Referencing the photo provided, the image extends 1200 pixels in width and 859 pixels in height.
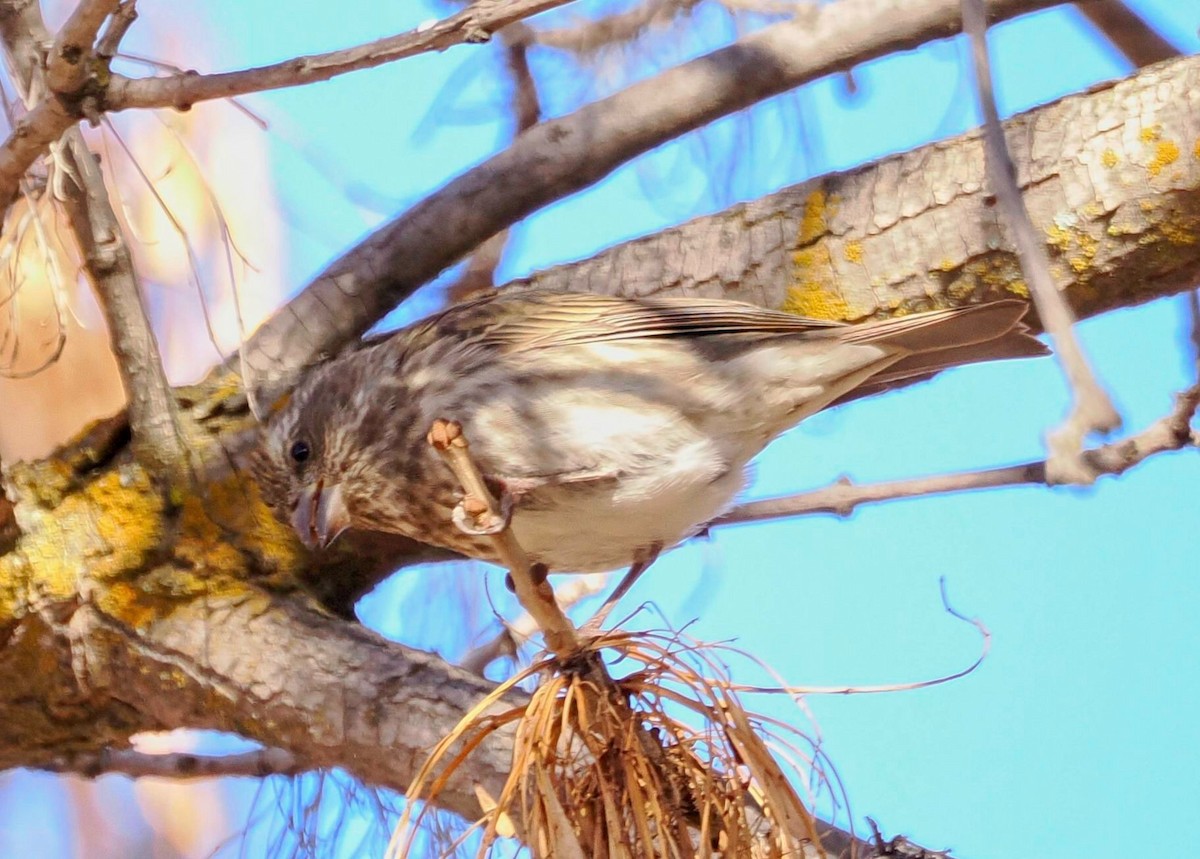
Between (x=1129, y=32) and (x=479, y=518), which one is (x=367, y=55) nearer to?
A: (x=479, y=518)

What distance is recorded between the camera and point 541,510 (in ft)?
7.50

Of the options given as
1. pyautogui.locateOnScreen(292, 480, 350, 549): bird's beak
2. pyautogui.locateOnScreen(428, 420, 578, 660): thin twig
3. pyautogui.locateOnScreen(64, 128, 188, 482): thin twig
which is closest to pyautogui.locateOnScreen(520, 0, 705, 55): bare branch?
pyautogui.locateOnScreen(64, 128, 188, 482): thin twig

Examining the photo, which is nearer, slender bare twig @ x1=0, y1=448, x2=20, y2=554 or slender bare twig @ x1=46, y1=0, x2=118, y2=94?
slender bare twig @ x1=46, y1=0, x2=118, y2=94

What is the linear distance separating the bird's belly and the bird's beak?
1.24 ft

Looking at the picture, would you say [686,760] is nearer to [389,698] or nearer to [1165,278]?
[389,698]

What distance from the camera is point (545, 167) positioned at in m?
2.98

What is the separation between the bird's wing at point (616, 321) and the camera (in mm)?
2416

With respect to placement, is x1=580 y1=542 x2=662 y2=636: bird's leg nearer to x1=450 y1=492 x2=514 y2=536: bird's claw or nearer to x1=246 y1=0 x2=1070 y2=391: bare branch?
x1=450 y1=492 x2=514 y2=536: bird's claw

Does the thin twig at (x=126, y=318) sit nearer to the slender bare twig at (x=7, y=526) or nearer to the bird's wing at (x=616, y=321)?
the slender bare twig at (x=7, y=526)

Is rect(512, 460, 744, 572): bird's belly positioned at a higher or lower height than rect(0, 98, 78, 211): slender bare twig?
lower

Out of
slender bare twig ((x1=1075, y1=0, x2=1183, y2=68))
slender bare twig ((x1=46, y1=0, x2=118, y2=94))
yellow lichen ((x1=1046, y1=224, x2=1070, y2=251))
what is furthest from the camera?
slender bare twig ((x1=1075, y1=0, x2=1183, y2=68))

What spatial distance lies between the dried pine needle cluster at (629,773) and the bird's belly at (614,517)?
1.51 feet

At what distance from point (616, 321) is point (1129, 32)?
1.61 m

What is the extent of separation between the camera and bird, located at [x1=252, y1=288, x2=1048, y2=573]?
2291 mm
